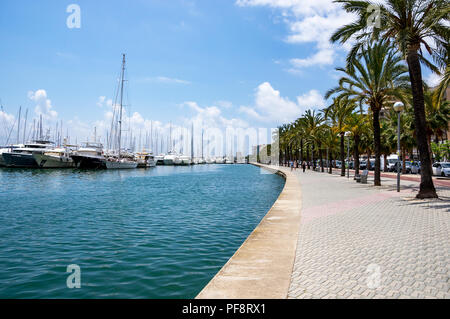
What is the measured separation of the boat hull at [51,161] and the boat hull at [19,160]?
3.74ft

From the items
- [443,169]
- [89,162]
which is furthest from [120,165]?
[443,169]

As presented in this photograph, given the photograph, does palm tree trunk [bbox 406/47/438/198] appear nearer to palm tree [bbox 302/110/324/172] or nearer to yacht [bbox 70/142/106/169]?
palm tree [bbox 302/110/324/172]

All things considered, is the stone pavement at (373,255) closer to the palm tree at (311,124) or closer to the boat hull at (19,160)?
the palm tree at (311,124)

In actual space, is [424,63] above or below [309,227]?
above

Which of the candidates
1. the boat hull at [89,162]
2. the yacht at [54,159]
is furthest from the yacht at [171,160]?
the boat hull at [89,162]

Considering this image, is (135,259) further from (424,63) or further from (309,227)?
(424,63)

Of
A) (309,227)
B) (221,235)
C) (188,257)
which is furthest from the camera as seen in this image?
(221,235)

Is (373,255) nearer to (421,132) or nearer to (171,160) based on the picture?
(421,132)

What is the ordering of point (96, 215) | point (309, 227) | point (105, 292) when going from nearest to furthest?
point (105, 292) < point (309, 227) < point (96, 215)

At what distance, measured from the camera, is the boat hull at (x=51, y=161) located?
61406mm

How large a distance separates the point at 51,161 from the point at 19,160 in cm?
563

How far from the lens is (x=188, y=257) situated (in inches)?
325
